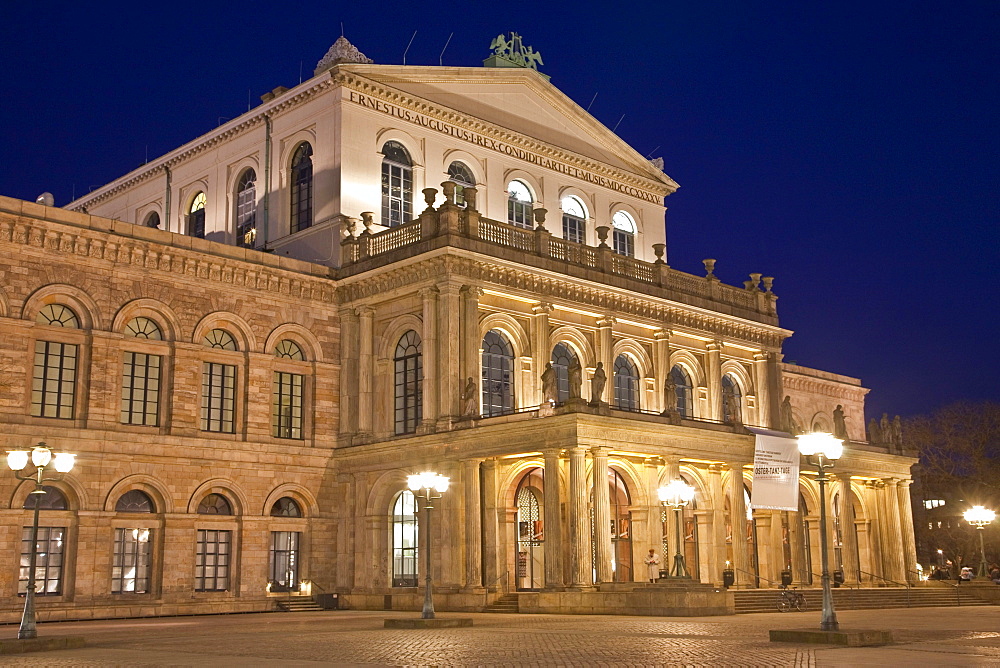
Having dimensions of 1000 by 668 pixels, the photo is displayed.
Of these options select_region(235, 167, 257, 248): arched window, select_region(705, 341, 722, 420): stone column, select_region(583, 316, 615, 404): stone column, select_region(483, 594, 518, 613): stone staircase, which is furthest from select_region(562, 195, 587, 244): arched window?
select_region(483, 594, 518, 613): stone staircase

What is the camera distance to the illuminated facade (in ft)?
107

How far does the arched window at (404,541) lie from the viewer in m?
36.9

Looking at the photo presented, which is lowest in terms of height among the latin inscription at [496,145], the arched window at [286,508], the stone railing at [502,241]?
the arched window at [286,508]

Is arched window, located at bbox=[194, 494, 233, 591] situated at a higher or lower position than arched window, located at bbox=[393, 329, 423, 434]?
lower

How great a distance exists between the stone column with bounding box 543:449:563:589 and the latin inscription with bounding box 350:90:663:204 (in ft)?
49.6

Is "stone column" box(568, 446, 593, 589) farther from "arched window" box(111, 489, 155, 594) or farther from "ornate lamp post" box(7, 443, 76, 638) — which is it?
"ornate lamp post" box(7, 443, 76, 638)

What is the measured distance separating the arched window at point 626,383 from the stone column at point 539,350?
4143 millimetres

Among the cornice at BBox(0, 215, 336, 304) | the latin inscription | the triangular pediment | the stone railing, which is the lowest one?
the cornice at BBox(0, 215, 336, 304)

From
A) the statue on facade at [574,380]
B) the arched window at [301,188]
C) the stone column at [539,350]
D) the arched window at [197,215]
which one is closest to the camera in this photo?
the statue on facade at [574,380]

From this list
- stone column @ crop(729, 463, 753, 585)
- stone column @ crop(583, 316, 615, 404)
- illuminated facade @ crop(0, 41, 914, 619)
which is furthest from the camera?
stone column @ crop(583, 316, 615, 404)

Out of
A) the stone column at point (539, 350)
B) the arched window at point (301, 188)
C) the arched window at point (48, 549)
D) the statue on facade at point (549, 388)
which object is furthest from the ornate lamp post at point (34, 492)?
the arched window at point (301, 188)

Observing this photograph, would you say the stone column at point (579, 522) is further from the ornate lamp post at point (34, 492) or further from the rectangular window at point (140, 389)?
the ornate lamp post at point (34, 492)

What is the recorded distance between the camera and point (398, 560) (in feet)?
122

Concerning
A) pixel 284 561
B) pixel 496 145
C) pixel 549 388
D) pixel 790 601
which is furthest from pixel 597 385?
pixel 496 145
